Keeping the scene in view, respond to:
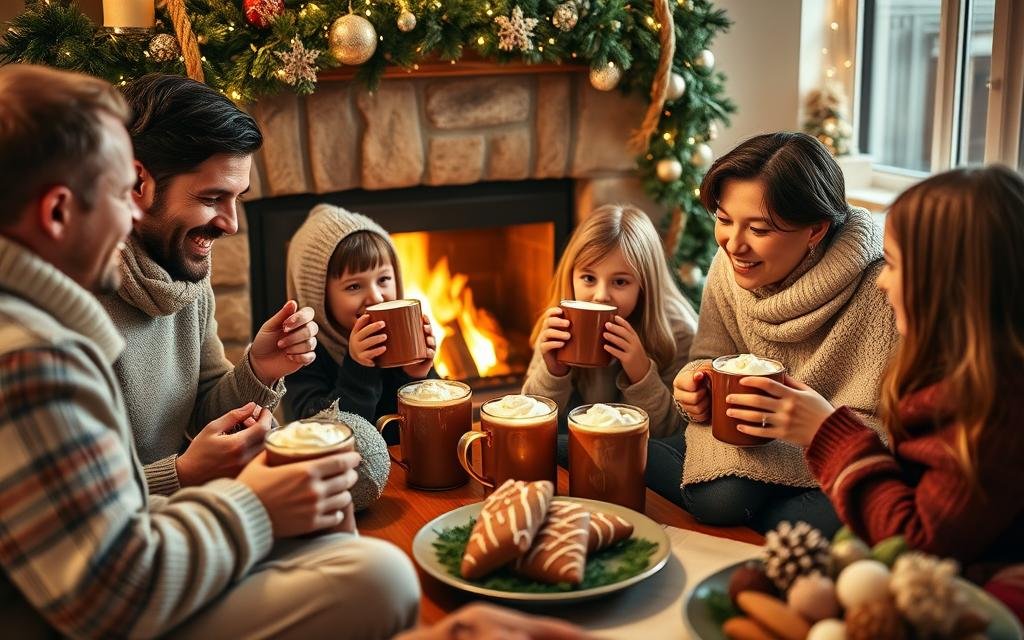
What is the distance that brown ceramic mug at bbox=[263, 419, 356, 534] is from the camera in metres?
1.25

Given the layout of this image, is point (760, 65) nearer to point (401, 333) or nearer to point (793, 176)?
point (793, 176)

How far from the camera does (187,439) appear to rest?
1965 millimetres

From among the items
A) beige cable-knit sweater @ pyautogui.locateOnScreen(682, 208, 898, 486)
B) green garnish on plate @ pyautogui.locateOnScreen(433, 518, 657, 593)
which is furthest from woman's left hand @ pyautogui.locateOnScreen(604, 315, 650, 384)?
green garnish on plate @ pyautogui.locateOnScreen(433, 518, 657, 593)

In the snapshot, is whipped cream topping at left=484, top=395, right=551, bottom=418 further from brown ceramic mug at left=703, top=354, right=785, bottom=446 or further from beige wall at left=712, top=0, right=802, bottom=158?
beige wall at left=712, top=0, right=802, bottom=158

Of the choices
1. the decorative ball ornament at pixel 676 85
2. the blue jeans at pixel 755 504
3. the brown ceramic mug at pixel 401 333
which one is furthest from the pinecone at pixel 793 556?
the decorative ball ornament at pixel 676 85

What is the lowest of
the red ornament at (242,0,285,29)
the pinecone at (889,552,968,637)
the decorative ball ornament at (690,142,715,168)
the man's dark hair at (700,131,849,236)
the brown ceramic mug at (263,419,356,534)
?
the pinecone at (889,552,968,637)

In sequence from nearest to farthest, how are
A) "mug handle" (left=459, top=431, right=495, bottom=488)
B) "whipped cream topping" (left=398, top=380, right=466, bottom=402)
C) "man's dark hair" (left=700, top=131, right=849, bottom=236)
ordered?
"mug handle" (left=459, top=431, right=495, bottom=488)
"whipped cream topping" (left=398, top=380, right=466, bottom=402)
"man's dark hair" (left=700, top=131, right=849, bottom=236)

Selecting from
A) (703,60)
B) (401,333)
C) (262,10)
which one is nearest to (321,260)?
(401,333)

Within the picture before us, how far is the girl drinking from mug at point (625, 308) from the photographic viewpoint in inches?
82.1

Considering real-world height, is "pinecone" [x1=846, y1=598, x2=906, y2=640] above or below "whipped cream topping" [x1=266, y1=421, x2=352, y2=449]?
below

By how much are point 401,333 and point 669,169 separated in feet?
4.29

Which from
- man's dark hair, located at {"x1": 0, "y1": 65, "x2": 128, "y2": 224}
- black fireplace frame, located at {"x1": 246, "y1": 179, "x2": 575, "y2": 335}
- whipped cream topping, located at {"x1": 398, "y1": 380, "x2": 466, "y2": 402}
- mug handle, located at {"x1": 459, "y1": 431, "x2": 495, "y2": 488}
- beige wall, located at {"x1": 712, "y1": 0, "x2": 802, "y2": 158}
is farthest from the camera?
beige wall, located at {"x1": 712, "y1": 0, "x2": 802, "y2": 158}

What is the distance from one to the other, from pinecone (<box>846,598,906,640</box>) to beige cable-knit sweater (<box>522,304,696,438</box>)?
1071 millimetres

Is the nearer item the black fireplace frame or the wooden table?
the wooden table
